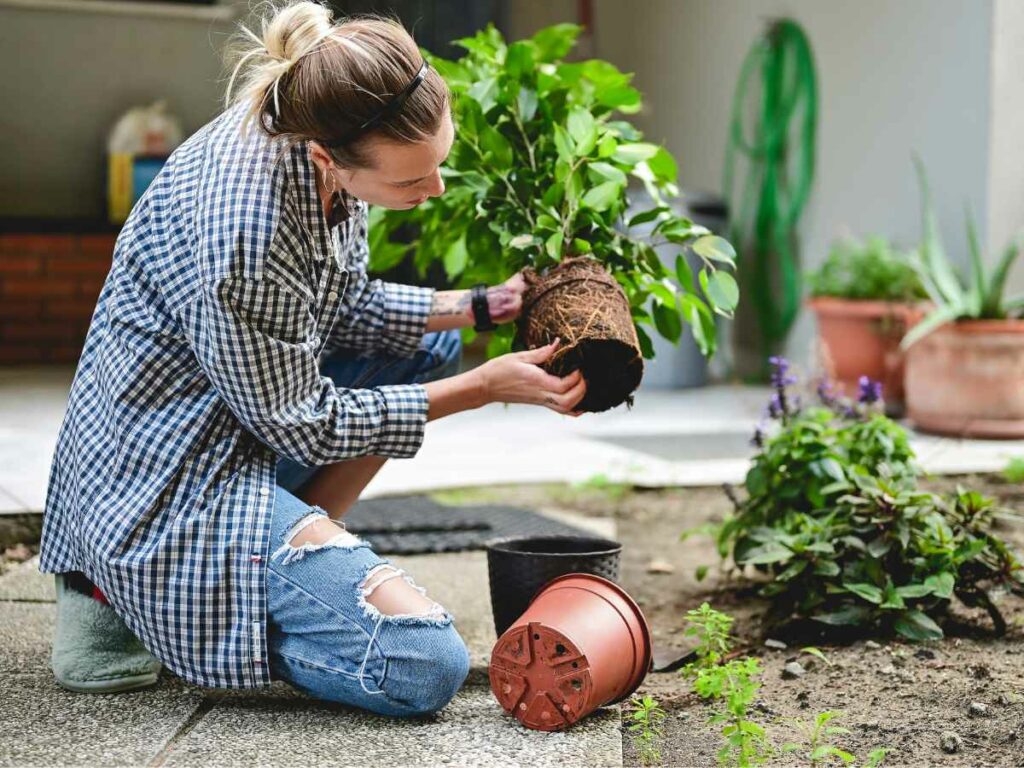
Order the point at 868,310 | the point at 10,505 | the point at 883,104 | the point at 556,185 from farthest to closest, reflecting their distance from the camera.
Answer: the point at 883,104 → the point at 868,310 → the point at 10,505 → the point at 556,185

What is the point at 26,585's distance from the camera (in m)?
2.49

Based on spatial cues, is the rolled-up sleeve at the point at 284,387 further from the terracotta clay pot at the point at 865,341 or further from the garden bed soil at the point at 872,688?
the terracotta clay pot at the point at 865,341

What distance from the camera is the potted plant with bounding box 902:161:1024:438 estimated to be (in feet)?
13.6

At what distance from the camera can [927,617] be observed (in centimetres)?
216

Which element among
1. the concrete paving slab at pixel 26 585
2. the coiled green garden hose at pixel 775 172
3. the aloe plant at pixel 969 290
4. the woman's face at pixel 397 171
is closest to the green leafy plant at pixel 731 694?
the woman's face at pixel 397 171

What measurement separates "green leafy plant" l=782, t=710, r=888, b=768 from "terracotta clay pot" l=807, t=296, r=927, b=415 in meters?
2.98

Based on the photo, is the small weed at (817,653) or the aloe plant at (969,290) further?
the aloe plant at (969,290)

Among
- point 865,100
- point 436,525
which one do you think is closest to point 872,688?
point 436,525

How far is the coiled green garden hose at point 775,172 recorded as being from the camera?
18.6 ft

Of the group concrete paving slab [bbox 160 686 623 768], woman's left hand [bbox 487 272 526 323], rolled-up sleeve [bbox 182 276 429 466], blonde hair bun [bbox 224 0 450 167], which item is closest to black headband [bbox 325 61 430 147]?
blonde hair bun [bbox 224 0 450 167]

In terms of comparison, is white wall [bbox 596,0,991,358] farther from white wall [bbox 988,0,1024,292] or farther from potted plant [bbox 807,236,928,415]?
potted plant [bbox 807,236,928,415]

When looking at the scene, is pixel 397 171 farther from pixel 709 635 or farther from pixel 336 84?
pixel 709 635

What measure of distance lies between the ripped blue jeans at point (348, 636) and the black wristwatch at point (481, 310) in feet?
1.73

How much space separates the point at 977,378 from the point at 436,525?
209 centimetres
